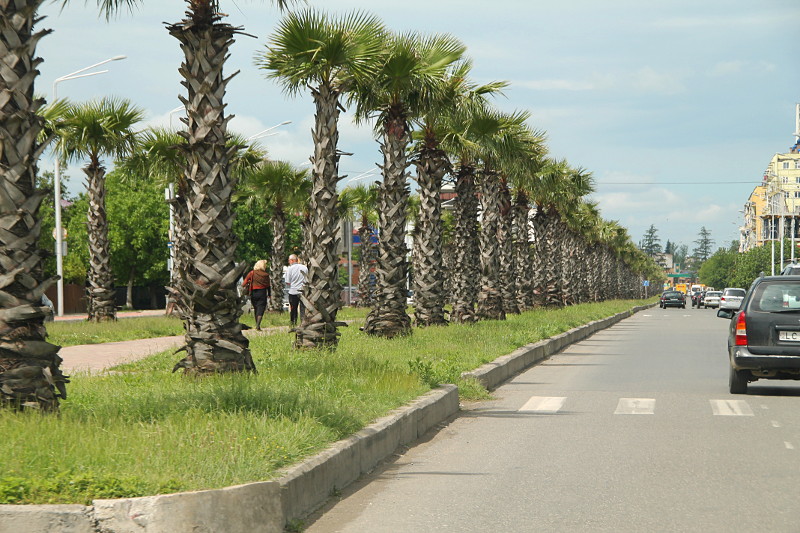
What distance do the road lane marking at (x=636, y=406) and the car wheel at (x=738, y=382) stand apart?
1465 mm

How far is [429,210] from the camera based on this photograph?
26.4 meters

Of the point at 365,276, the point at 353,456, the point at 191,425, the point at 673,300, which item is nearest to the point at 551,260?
the point at 365,276

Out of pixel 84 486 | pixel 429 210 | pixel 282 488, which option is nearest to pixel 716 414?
pixel 282 488

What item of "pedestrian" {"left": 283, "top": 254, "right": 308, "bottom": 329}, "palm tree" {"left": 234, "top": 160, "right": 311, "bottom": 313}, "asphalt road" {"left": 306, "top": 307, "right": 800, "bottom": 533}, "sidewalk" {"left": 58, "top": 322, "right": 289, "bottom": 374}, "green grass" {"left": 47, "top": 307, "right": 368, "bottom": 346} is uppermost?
"palm tree" {"left": 234, "top": 160, "right": 311, "bottom": 313}

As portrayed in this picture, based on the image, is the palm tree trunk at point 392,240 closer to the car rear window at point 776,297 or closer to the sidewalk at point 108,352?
the sidewalk at point 108,352

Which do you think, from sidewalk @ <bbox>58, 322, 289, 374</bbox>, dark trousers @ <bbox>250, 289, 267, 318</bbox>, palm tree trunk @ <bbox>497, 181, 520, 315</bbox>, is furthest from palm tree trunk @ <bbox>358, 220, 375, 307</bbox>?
sidewalk @ <bbox>58, 322, 289, 374</bbox>

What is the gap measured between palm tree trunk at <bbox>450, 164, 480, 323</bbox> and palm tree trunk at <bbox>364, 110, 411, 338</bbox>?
8.12 metres

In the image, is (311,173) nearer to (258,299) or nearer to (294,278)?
(294,278)

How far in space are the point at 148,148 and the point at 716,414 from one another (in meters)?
22.4

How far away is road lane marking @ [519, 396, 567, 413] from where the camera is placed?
42.6 ft

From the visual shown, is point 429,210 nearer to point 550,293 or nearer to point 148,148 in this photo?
point 148,148

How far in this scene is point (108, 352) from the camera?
20297 millimetres

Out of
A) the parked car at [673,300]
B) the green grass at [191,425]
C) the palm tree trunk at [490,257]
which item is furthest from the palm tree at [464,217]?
the parked car at [673,300]

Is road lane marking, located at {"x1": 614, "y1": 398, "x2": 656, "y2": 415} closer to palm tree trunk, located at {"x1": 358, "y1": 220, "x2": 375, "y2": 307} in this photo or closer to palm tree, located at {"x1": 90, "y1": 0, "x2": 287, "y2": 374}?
palm tree, located at {"x1": 90, "y1": 0, "x2": 287, "y2": 374}
